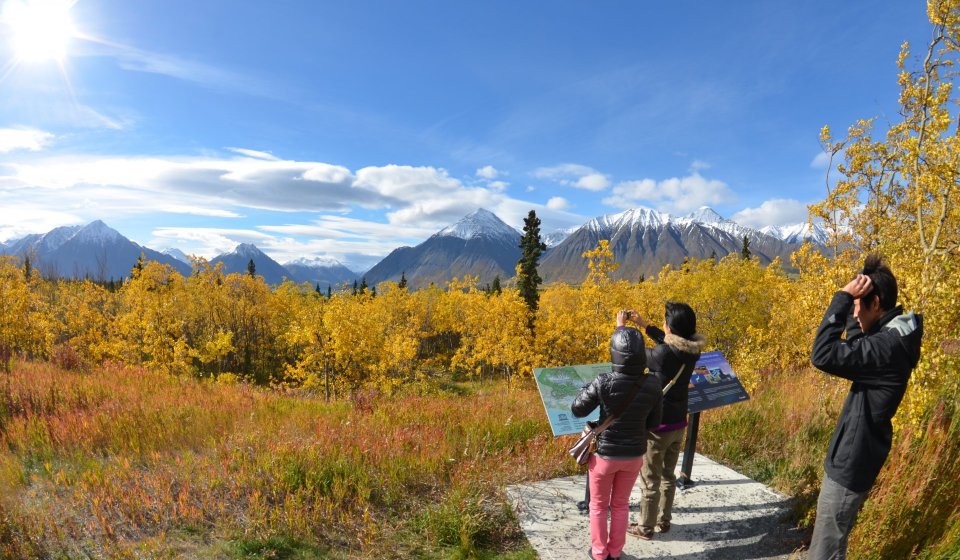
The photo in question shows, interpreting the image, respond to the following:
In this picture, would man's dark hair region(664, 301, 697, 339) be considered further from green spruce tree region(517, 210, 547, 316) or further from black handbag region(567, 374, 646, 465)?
green spruce tree region(517, 210, 547, 316)

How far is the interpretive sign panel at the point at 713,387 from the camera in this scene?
5617 millimetres

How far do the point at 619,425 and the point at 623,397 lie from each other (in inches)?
12.0

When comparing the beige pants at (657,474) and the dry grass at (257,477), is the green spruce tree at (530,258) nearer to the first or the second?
the dry grass at (257,477)

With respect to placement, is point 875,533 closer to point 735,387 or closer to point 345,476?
point 735,387

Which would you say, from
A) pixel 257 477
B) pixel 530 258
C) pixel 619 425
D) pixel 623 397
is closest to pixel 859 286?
pixel 623 397

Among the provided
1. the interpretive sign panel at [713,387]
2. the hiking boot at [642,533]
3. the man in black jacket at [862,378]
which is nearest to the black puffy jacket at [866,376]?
the man in black jacket at [862,378]

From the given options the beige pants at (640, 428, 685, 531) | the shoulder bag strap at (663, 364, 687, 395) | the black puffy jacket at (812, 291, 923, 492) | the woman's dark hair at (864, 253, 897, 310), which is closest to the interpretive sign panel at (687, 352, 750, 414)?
the beige pants at (640, 428, 685, 531)

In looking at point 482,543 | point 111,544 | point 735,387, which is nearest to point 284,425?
point 111,544

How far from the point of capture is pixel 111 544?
4.14 meters

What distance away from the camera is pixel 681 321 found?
4.47 meters

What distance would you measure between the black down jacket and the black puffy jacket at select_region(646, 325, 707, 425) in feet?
1.85

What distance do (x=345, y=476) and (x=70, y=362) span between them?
13776 mm

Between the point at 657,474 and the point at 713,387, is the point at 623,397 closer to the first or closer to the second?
the point at 657,474

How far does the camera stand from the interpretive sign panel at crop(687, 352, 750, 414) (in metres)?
5.62
